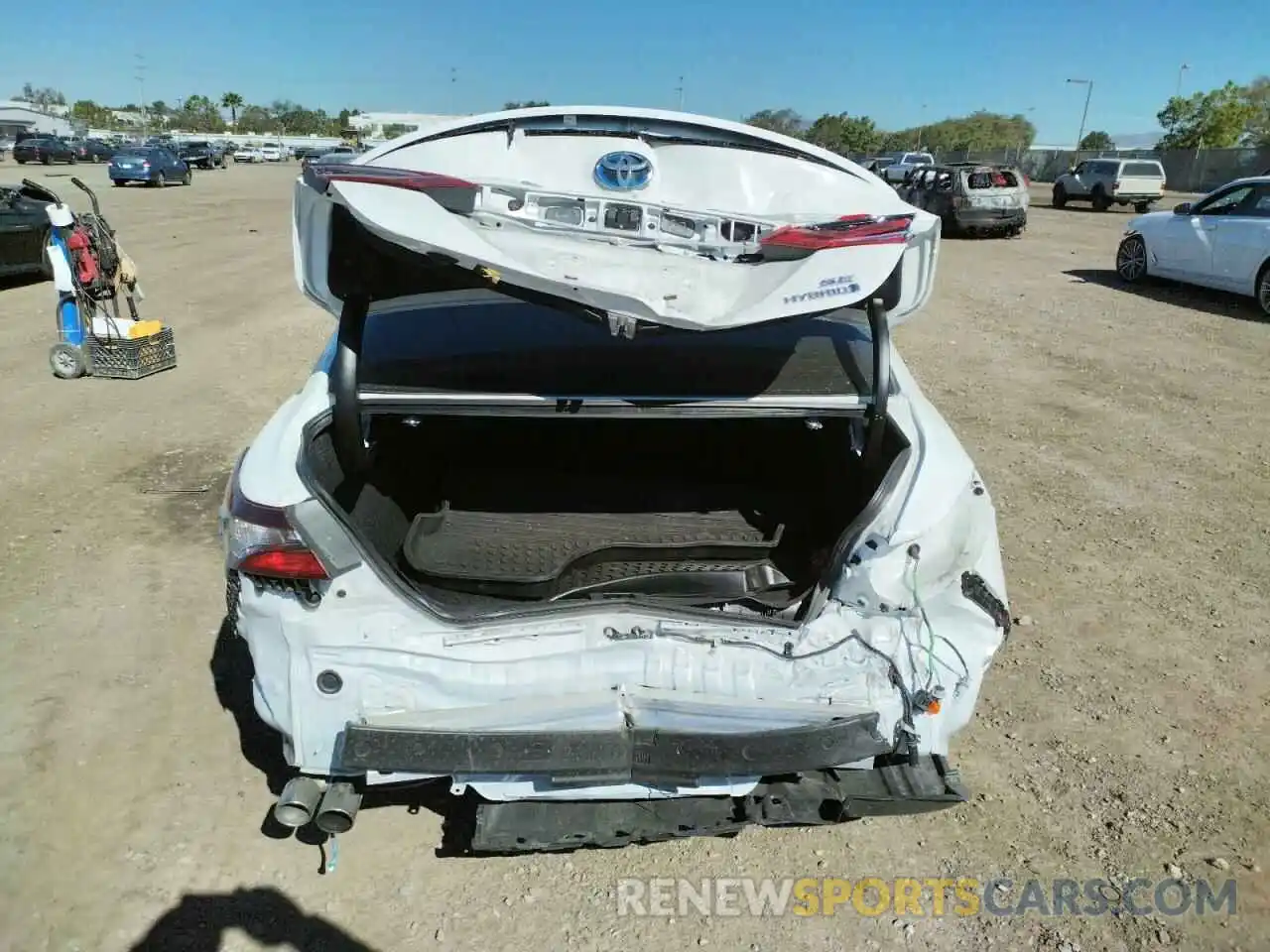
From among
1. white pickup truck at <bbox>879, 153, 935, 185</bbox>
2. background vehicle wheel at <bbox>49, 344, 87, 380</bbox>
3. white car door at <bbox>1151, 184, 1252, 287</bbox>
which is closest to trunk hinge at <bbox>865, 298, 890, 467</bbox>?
background vehicle wheel at <bbox>49, 344, 87, 380</bbox>

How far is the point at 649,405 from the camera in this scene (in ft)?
7.71

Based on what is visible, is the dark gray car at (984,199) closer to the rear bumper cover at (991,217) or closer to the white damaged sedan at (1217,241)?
the rear bumper cover at (991,217)

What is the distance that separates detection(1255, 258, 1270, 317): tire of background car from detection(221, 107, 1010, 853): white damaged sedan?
10.7 meters

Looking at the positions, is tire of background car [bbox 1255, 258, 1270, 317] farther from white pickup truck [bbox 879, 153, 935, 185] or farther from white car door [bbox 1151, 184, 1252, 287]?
white pickup truck [bbox 879, 153, 935, 185]

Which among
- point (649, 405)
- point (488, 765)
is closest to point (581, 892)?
point (488, 765)

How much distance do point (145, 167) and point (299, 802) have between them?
113 ft

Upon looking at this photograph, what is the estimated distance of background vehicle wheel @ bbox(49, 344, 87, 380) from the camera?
24.2ft

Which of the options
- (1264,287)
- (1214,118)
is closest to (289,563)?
(1264,287)

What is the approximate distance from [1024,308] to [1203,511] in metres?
7.05

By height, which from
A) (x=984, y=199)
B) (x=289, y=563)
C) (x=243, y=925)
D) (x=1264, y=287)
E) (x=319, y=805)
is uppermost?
(x=984, y=199)

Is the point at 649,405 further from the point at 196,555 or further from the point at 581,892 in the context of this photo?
the point at 196,555

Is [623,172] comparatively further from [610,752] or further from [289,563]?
[610,752]

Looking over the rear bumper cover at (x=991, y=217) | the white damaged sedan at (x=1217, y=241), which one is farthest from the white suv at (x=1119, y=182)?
the white damaged sedan at (x=1217, y=241)

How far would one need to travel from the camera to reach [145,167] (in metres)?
30.5
